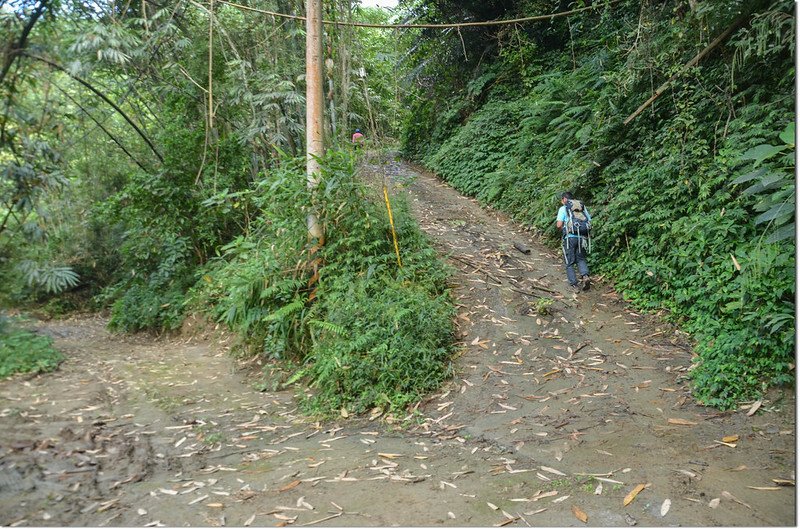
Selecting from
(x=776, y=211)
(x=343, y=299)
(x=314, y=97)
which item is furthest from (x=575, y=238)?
(x=314, y=97)

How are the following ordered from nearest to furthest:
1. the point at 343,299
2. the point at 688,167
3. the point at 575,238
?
1. the point at 343,299
2. the point at 688,167
3. the point at 575,238

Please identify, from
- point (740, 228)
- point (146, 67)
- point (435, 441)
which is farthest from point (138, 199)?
point (740, 228)

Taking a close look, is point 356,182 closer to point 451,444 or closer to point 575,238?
point 575,238

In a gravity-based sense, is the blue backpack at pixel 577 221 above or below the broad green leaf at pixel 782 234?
above

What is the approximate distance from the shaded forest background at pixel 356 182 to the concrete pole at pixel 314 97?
0.22m

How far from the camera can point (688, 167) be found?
24.6 ft

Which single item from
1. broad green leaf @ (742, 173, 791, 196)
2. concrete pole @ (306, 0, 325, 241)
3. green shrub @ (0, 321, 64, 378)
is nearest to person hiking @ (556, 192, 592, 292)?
broad green leaf @ (742, 173, 791, 196)

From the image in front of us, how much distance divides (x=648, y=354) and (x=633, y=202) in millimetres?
2692

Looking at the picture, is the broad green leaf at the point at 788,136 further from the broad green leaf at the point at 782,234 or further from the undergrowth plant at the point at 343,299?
the undergrowth plant at the point at 343,299

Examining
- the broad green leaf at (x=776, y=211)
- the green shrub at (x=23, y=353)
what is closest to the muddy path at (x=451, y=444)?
the green shrub at (x=23, y=353)

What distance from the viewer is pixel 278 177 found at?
26.5 feet

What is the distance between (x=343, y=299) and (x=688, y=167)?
510 centimetres

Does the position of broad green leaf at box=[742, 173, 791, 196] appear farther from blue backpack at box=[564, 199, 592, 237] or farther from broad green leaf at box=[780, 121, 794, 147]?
blue backpack at box=[564, 199, 592, 237]

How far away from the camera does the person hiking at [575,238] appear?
8250mm
